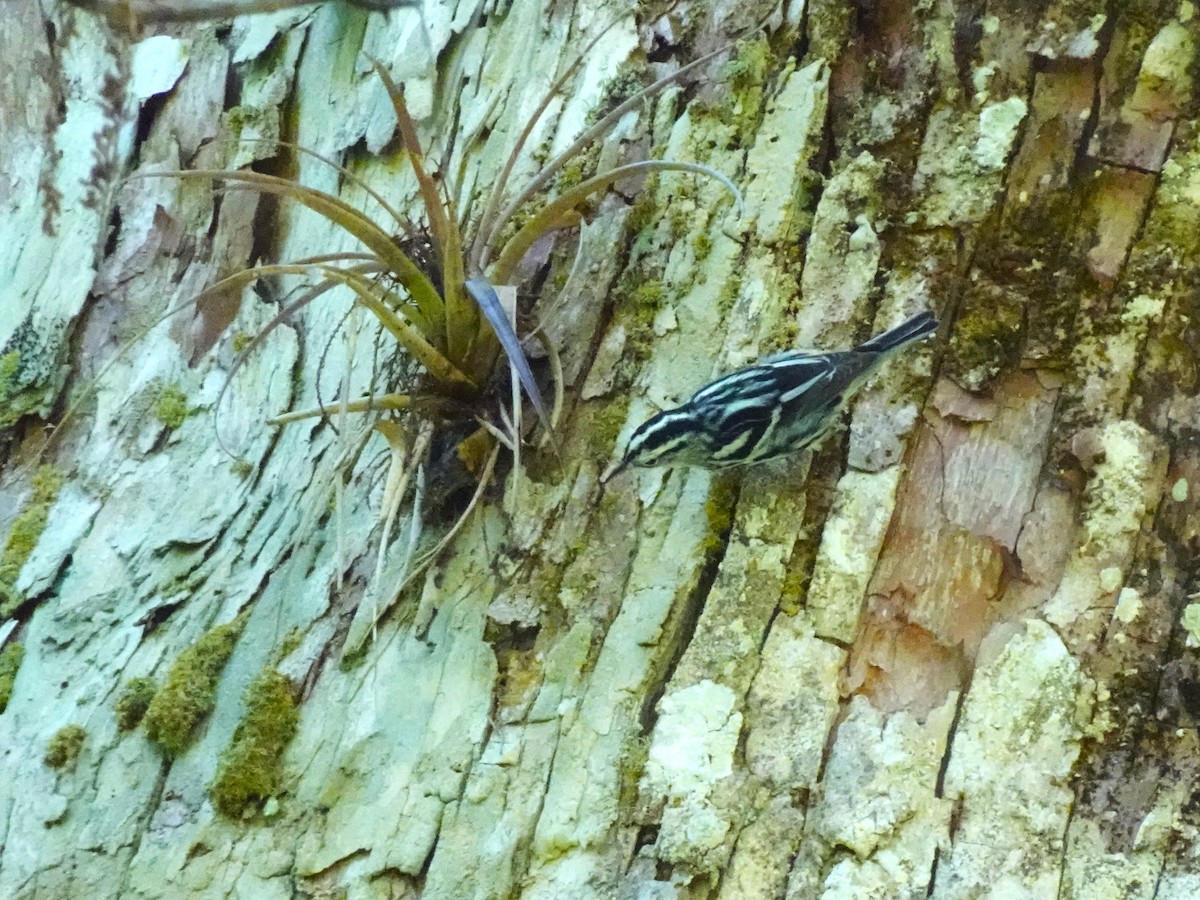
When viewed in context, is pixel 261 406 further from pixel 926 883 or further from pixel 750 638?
pixel 926 883

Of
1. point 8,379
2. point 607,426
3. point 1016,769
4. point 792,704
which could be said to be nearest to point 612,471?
point 607,426

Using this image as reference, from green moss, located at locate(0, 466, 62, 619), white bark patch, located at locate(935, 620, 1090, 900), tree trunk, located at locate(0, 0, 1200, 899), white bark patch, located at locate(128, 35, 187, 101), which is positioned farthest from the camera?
white bark patch, located at locate(128, 35, 187, 101)

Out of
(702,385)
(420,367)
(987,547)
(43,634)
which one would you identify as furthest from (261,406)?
(987,547)

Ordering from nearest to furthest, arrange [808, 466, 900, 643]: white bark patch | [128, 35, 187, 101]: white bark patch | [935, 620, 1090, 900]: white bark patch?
[935, 620, 1090, 900]: white bark patch, [808, 466, 900, 643]: white bark patch, [128, 35, 187, 101]: white bark patch

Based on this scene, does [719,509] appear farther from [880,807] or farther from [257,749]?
[257,749]

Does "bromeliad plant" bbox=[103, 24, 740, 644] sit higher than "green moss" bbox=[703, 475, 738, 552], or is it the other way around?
"bromeliad plant" bbox=[103, 24, 740, 644]

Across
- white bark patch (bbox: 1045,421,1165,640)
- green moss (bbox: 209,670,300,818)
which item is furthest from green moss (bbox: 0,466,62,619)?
white bark patch (bbox: 1045,421,1165,640)

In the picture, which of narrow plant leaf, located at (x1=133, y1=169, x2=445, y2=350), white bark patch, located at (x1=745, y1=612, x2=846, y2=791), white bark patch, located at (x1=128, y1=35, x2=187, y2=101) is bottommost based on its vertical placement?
white bark patch, located at (x1=745, y1=612, x2=846, y2=791)

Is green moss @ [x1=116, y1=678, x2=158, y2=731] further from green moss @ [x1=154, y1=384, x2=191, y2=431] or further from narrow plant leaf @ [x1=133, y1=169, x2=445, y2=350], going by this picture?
narrow plant leaf @ [x1=133, y1=169, x2=445, y2=350]
